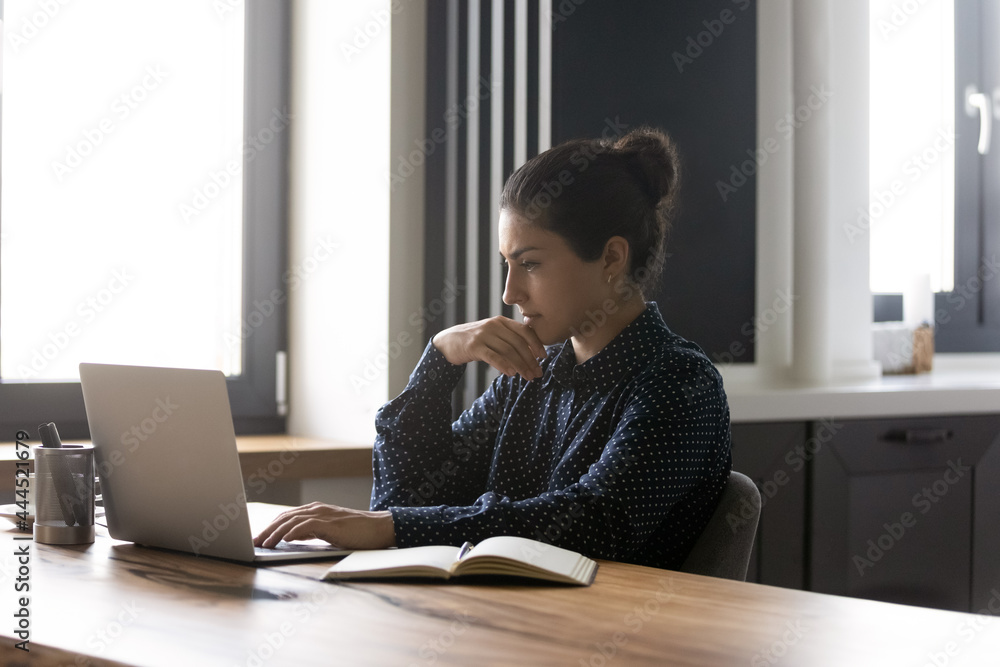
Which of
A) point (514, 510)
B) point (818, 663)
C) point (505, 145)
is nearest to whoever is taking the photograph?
point (818, 663)

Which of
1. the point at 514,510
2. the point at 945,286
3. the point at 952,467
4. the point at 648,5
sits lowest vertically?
the point at 952,467

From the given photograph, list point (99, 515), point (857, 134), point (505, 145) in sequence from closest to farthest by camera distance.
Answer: point (99, 515) < point (505, 145) < point (857, 134)

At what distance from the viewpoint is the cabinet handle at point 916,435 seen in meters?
2.46

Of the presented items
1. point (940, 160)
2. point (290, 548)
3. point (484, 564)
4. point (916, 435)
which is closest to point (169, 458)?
point (290, 548)

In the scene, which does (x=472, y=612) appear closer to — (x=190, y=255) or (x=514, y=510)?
(x=514, y=510)

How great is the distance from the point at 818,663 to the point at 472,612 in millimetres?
326

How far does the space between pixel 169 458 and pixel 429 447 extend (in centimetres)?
57

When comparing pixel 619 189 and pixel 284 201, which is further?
pixel 284 201

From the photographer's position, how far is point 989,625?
37.7 inches

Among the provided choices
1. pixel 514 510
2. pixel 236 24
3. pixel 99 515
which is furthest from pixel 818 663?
pixel 236 24

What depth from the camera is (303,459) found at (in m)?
2.17

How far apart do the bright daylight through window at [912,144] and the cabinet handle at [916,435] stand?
0.69 meters

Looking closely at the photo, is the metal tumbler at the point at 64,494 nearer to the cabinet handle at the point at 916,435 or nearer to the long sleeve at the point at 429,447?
the long sleeve at the point at 429,447

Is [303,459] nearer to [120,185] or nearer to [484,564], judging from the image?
[120,185]
